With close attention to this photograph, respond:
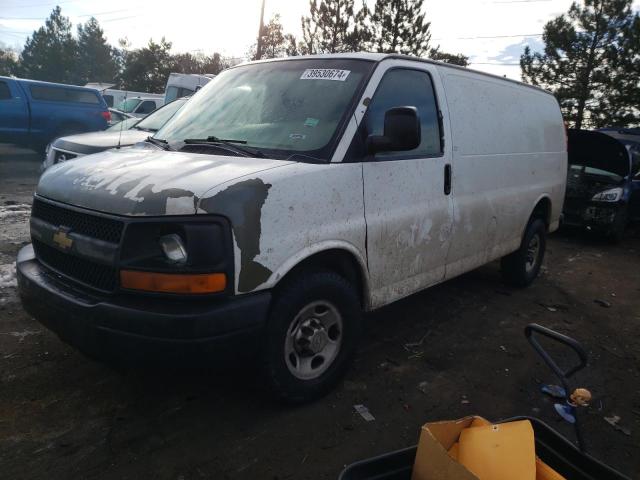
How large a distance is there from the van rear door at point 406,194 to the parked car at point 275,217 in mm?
13

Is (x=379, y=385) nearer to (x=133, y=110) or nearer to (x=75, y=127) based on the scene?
(x=75, y=127)

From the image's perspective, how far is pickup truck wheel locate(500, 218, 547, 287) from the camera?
17.6 feet

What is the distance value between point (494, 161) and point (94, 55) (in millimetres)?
73608

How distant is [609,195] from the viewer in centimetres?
804

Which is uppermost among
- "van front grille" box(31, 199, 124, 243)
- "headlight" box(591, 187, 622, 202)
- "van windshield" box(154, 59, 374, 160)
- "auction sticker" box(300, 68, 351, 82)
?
"auction sticker" box(300, 68, 351, 82)

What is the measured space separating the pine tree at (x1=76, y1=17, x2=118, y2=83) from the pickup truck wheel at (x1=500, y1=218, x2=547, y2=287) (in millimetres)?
69321

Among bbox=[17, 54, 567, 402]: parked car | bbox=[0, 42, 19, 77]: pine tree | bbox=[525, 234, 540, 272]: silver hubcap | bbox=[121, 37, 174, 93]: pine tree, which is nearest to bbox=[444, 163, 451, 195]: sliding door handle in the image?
bbox=[17, 54, 567, 402]: parked car

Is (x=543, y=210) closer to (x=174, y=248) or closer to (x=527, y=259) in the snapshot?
(x=527, y=259)

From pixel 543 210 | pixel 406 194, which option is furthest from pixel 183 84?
pixel 406 194

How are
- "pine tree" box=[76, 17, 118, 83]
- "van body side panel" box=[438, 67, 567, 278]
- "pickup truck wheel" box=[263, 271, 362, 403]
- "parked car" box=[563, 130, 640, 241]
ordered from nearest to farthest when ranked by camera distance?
1. "pickup truck wheel" box=[263, 271, 362, 403]
2. "van body side panel" box=[438, 67, 567, 278]
3. "parked car" box=[563, 130, 640, 241]
4. "pine tree" box=[76, 17, 118, 83]

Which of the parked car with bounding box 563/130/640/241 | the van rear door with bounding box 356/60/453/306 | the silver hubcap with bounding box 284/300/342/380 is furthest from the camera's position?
the parked car with bounding box 563/130/640/241

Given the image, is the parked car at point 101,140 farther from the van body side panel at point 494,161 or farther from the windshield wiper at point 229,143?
the van body side panel at point 494,161

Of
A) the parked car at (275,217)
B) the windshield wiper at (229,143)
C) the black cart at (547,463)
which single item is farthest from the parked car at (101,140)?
the black cart at (547,463)

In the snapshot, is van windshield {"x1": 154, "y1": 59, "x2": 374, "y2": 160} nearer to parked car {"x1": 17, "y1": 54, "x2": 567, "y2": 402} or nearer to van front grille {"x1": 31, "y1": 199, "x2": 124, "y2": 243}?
parked car {"x1": 17, "y1": 54, "x2": 567, "y2": 402}
